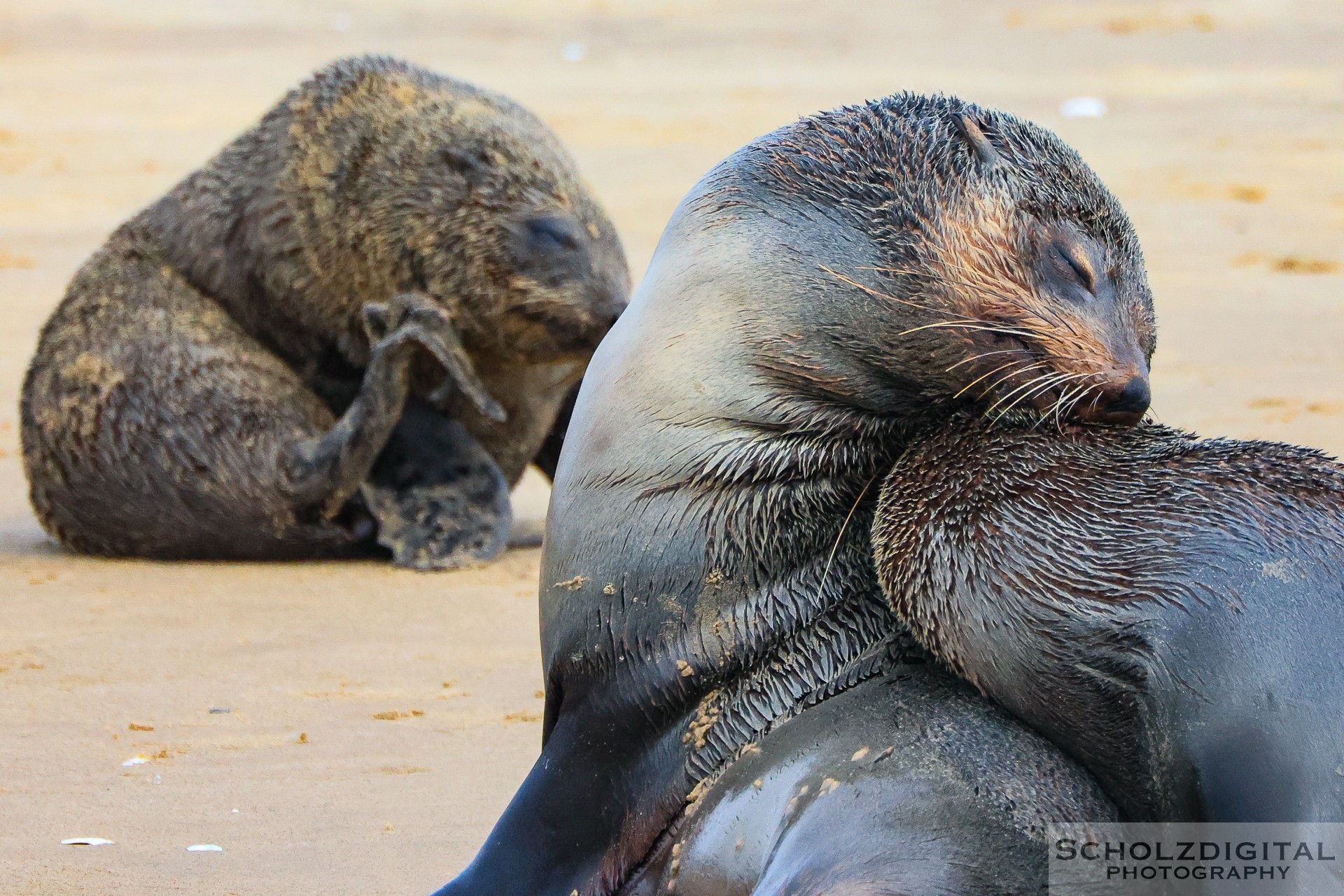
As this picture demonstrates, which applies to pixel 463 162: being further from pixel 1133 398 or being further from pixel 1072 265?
pixel 1133 398

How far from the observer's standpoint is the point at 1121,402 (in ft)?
9.43

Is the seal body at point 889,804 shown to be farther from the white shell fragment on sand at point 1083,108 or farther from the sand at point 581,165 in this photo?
the white shell fragment on sand at point 1083,108

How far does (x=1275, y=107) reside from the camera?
17828 millimetres

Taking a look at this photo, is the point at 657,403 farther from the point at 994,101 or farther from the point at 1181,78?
the point at 1181,78

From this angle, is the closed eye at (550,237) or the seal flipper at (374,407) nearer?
the seal flipper at (374,407)

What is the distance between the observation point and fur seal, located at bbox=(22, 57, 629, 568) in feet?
19.9

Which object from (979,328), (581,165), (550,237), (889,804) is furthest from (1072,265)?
(581,165)

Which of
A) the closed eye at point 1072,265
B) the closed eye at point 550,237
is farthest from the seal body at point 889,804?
the closed eye at point 550,237

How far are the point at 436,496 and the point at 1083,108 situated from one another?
1309 centimetres

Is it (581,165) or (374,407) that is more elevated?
(374,407)

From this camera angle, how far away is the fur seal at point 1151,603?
2500mm

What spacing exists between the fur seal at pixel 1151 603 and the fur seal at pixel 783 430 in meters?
0.13

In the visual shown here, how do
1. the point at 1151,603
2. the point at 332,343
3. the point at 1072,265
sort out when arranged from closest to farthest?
the point at 1151,603
the point at 1072,265
the point at 332,343

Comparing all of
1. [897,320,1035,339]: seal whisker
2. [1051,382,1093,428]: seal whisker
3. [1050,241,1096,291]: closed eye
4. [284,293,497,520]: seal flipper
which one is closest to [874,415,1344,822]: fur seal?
[1051,382,1093,428]: seal whisker
